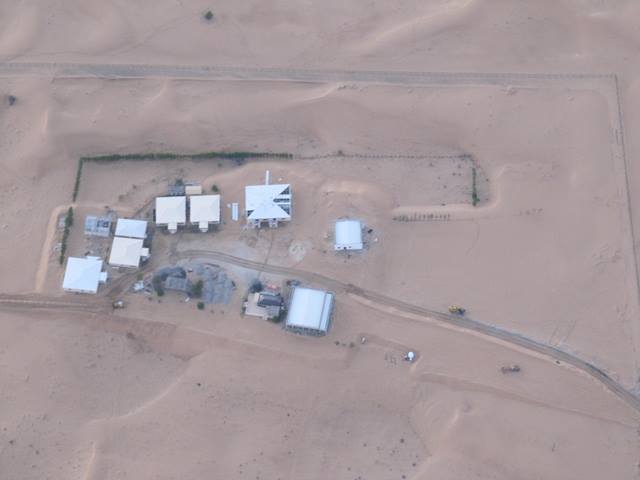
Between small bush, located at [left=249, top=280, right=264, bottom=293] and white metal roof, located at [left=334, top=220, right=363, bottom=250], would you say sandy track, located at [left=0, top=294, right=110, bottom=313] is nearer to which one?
small bush, located at [left=249, top=280, right=264, bottom=293]

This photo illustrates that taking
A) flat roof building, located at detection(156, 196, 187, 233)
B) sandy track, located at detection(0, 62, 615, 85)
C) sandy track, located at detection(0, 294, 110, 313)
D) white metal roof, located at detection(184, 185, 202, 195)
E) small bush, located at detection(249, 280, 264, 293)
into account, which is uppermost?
sandy track, located at detection(0, 62, 615, 85)

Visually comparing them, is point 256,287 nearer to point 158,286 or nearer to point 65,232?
point 158,286

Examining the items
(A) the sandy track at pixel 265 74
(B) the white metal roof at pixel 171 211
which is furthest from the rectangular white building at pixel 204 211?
(A) the sandy track at pixel 265 74

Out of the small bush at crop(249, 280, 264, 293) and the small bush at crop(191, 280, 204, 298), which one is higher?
the small bush at crop(249, 280, 264, 293)

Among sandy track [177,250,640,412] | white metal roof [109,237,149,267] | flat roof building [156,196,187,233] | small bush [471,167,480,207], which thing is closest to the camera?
sandy track [177,250,640,412]

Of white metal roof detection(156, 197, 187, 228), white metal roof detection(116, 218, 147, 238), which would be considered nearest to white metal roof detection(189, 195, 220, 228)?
white metal roof detection(156, 197, 187, 228)

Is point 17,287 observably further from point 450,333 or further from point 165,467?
point 450,333

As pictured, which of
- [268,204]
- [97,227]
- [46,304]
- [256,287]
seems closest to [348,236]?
[268,204]
